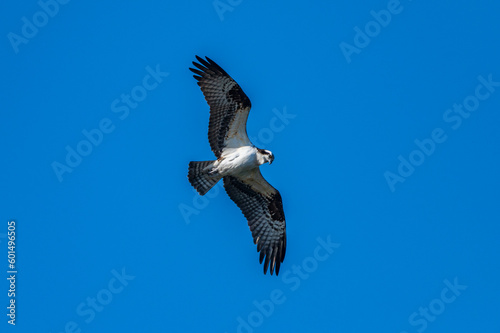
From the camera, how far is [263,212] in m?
22.2

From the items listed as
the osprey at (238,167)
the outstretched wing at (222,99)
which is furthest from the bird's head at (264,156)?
the outstretched wing at (222,99)

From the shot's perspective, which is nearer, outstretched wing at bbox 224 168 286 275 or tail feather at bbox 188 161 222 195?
tail feather at bbox 188 161 222 195

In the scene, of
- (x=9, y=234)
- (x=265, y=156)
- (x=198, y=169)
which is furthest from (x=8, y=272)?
(x=265, y=156)

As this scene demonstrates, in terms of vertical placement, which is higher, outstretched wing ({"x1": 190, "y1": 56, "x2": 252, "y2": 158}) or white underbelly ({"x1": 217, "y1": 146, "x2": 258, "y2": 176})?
outstretched wing ({"x1": 190, "y1": 56, "x2": 252, "y2": 158})

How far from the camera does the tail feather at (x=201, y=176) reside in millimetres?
21219

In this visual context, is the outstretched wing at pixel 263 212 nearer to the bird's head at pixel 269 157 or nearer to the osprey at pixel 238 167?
the osprey at pixel 238 167

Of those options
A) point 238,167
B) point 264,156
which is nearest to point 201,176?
point 238,167

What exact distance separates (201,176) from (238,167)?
2.62ft

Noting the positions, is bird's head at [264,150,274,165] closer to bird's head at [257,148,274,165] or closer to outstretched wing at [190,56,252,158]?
bird's head at [257,148,274,165]

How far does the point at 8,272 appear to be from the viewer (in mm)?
21906

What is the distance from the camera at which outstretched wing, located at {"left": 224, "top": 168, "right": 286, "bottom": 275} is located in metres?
21.8

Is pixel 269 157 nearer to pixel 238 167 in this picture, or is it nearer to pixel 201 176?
pixel 238 167

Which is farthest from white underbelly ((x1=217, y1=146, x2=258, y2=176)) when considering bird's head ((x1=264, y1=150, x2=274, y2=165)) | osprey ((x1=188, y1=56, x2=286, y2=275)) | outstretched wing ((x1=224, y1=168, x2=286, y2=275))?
outstretched wing ((x1=224, y1=168, x2=286, y2=275))

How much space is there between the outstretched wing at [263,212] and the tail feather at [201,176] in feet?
2.16
